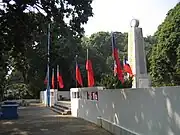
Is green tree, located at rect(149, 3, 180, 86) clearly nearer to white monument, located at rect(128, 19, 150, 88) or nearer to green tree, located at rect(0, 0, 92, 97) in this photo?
white monument, located at rect(128, 19, 150, 88)

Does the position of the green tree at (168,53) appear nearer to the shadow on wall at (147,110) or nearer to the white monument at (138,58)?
the white monument at (138,58)

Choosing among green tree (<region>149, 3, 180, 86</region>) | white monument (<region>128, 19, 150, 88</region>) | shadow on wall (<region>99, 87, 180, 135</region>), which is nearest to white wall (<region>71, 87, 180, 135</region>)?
shadow on wall (<region>99, 87, 180, 135</region>)

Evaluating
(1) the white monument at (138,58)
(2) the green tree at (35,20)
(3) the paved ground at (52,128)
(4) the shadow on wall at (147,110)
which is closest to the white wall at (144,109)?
(4) the shadow on wall at (147,110)

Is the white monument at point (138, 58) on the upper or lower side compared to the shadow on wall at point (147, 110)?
upper

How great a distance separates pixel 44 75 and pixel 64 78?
264cm

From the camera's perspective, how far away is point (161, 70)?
105 feet

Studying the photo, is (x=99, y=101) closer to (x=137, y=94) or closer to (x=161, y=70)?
(x=137, y=94)

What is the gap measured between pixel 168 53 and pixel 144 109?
75.0ft

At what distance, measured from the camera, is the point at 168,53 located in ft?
100

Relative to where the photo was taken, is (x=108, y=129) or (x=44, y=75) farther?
(x=44, y=75)

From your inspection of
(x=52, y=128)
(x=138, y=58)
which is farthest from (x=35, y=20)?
(x=138, y=58)

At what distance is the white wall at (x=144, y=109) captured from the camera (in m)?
6.70

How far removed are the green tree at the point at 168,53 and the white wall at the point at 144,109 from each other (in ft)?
55.7

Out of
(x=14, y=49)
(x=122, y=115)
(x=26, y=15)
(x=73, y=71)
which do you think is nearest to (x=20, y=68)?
(x=14, y=49)
